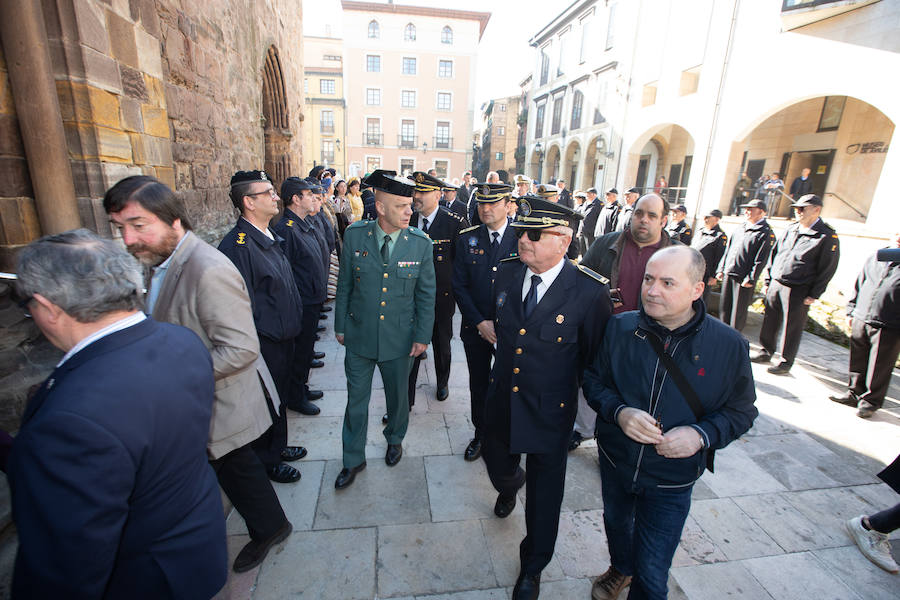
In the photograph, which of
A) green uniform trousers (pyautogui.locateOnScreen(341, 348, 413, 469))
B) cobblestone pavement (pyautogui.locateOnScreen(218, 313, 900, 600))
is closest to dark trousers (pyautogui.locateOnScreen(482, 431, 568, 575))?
cobblestone pavement (pyautogui.locateOnScreen(218, 313, 900, 600))

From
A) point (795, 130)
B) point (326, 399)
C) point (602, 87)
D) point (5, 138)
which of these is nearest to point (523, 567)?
point (326, 399)

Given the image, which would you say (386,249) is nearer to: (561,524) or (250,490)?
(250,490)

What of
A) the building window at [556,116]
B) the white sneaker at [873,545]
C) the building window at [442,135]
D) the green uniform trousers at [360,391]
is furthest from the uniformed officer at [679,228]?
the building window at [442,135]

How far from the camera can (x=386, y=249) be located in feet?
9.87

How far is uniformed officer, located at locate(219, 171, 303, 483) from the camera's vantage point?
9.02ft

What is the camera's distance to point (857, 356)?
15.0 ft

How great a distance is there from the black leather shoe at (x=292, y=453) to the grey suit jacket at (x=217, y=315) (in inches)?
51.8

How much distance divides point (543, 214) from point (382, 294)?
51.1 inches

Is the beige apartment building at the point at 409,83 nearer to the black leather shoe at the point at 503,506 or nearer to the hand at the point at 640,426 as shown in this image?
the black leather shoe at the point at 503,506

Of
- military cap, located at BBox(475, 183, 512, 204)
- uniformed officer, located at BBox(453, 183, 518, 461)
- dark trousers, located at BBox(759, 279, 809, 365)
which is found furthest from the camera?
dark trousers, located at BBox(759, 279, 809, 365)

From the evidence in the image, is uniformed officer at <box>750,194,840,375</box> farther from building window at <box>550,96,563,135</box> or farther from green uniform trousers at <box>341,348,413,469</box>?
building window at <box>550,96,563,135</box>

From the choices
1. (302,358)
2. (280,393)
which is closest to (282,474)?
(280,393)

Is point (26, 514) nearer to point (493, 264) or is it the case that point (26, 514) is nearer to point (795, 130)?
point (493, 264)

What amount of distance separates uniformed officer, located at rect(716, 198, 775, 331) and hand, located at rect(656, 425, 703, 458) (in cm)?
533
